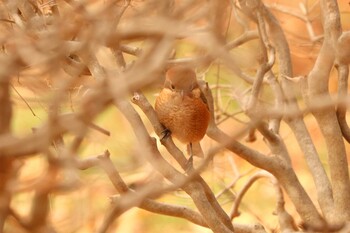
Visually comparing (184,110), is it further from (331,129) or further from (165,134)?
(331,129)

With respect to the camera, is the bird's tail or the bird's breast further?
the bird's tail

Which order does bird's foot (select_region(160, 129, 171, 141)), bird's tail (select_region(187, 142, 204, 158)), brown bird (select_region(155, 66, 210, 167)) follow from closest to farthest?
1. bird's foot (select_region(160, 129, 171, 141))
2. brown bird (select_region(155, 66, 210, 167))
3. bird's tail (select_region(187, 142, 204, 158))

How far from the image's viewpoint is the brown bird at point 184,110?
306 centimetres

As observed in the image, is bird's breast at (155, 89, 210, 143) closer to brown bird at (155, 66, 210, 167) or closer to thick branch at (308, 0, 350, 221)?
brown bird at (155, 66, 210, 167)

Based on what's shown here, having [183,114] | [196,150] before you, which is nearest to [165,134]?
[183,114]

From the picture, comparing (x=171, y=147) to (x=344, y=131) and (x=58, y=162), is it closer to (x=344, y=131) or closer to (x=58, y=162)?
(x=344, y=131)

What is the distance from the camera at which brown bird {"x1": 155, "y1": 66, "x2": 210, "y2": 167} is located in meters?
3.06

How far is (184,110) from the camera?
10.5 feet

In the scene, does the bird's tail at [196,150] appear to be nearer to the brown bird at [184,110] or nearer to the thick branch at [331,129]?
the brown bird at [184,110]


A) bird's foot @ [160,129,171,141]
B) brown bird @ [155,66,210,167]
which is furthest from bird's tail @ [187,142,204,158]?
bird's foot @ [160,129,171,141]

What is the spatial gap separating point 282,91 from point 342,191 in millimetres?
524

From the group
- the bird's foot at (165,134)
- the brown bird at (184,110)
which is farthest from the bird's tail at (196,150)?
the bird's foot at (165,134)

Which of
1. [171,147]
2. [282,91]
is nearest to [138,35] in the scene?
[171,147]

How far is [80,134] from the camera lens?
124 cm
